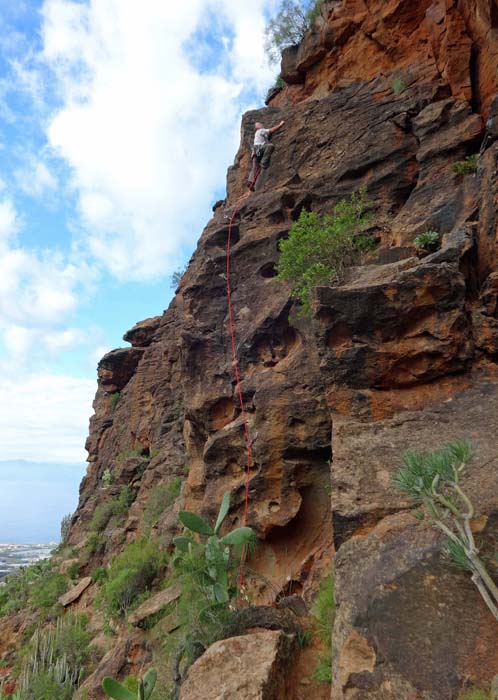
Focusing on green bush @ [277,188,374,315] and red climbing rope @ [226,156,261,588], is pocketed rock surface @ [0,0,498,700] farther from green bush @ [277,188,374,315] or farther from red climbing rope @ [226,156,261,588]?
green bush @ [277,188,374,315]

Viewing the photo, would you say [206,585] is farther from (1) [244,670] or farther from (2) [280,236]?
(2) [280,236]

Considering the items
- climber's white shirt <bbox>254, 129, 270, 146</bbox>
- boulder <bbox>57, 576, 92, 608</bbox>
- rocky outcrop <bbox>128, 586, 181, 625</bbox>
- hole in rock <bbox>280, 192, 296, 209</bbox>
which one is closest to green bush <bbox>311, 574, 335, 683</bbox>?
rocky outcrop <bbox>128, 586, 181, 625</bbox>

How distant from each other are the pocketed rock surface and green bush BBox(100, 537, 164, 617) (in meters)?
0.80

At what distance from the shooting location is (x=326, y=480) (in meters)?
7.75

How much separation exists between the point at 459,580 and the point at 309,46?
15633 millimetres

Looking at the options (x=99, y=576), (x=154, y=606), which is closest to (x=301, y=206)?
(x=154, y=606)

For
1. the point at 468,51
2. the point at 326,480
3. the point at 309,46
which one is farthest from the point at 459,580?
the point at 309,46

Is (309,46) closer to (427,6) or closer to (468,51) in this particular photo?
(427,6)

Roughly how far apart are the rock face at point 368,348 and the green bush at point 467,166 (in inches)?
11.9

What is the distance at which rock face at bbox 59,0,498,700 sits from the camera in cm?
372

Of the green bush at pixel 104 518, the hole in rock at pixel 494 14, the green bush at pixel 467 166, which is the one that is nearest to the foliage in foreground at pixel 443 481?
the green bush at pixel 467 166

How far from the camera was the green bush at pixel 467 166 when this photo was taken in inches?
346

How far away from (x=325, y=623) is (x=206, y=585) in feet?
6.56

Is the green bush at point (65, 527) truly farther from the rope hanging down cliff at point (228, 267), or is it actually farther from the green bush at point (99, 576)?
the rope hanging down cliff at point (228, 267)
